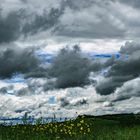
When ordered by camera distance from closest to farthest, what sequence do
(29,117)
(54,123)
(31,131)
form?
(29,117) < (31,131) < (54,123)

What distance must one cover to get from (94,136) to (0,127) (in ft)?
22.9

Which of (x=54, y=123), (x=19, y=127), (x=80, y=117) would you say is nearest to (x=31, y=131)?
(x=19, y=127)

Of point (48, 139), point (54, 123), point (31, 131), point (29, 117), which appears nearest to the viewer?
point (48, 139)

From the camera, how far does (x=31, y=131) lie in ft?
91.4

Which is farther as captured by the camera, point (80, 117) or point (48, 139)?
point (80, 117)

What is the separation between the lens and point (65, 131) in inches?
1090

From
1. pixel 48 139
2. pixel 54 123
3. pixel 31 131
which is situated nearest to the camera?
pixel 48 139

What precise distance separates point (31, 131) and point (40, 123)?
109 cm

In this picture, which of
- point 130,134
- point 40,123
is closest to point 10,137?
point 40,123

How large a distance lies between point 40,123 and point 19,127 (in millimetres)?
1433

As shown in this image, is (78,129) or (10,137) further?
(78,129)

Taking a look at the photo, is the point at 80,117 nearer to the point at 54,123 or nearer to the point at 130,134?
the point at 54,123

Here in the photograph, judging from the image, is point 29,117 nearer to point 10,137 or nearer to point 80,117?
point 10,137

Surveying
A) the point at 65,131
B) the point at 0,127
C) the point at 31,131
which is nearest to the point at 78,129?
the point at 65,131
